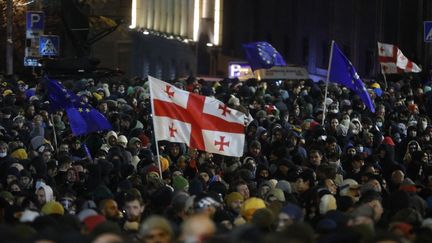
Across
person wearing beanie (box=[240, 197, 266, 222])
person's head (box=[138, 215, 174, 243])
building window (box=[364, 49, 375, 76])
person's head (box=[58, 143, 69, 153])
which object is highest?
person's head (box=[138, 215, 174, 243])

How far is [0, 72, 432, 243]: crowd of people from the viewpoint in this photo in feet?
39.7

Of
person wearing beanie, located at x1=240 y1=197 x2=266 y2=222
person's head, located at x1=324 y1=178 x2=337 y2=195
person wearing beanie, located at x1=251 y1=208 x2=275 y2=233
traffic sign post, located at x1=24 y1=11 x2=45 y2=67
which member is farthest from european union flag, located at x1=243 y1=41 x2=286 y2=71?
person wearing beanie, located at x1=251 y1=208 x2=275 y2=233

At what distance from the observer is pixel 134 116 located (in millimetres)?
26141

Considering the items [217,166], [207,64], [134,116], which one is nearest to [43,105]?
[134,116]

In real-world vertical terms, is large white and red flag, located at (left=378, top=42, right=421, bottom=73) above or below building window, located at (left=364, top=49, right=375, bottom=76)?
above

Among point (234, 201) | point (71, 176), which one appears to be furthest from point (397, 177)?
point (71, 176)

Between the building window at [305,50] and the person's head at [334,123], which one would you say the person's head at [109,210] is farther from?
the building window at [305,50]

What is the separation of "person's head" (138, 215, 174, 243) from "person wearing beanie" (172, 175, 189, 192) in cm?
729

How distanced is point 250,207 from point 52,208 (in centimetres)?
198

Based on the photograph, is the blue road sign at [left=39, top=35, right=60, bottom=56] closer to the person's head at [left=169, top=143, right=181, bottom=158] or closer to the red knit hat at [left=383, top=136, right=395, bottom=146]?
the red knit hat at [left=383, top=136, right=395, bottom=146]

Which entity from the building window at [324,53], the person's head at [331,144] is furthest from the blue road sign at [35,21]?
the building window at [324,53]

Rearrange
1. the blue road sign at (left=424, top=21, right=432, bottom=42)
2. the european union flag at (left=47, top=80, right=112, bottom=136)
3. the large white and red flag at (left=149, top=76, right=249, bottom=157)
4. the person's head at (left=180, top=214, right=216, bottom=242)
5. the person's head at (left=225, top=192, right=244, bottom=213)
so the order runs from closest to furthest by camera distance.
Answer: the person's head at (left=180, top=214, right=216, bottom=242) < the person's head at (left=225, top=192, right=244, bottom=213) < the large white and red flag at (left=149, top=76, right=249, bottom=157) < the european union flag at (left=47, top=80, right=112, bottom=136) < the blue road sign at (left=424, top=21, right=432, bottom=42)

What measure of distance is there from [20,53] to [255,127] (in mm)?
30592

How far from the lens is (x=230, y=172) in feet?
66.8
